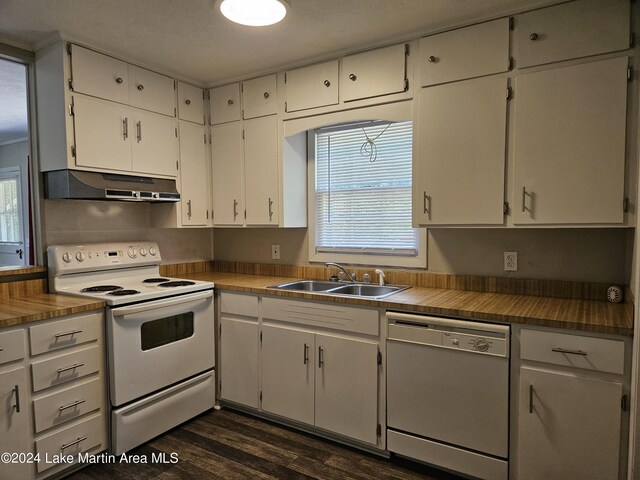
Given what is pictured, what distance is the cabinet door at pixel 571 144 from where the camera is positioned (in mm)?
1875

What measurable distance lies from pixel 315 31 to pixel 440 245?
1518 millimetres

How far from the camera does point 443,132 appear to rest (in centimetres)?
229

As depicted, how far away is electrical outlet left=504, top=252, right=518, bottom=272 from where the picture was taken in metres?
2.40

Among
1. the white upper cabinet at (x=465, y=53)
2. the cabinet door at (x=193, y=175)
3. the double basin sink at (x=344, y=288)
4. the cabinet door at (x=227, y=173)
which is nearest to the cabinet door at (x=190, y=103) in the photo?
the cabinet door at (x=193, y=175)

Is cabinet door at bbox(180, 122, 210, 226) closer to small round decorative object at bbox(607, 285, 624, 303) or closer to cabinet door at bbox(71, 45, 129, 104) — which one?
cabinet door at bbox(71, 45, 129, 104)

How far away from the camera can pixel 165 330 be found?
256 cm

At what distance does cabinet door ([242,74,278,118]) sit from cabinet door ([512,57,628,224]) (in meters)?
1.65

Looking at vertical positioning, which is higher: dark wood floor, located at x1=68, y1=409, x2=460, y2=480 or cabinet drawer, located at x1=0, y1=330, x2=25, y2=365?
cabinet drawer, located at x1=0, y1=330, x2=25, y2=365

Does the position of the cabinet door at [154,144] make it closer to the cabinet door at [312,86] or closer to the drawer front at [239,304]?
the cabinet door at [312,86]

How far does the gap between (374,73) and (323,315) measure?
1536 mm

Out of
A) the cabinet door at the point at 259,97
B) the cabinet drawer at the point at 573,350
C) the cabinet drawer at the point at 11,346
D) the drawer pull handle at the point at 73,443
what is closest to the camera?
the cabinet drawer at the point at 573,350

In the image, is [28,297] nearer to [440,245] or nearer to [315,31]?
[315,31]

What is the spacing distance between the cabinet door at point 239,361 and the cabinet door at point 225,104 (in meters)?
1.56

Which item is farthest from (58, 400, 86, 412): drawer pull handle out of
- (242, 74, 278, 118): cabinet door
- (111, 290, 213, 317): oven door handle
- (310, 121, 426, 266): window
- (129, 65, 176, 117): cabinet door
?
(242, 74, 278, 118): cabinet door
